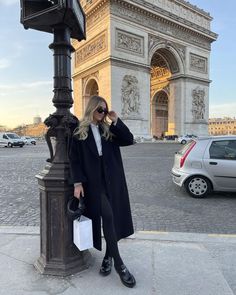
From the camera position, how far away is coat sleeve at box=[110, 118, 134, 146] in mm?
3162

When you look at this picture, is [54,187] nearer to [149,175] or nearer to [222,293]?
[222,293]

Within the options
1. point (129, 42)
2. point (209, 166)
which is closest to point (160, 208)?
point (209, 166)

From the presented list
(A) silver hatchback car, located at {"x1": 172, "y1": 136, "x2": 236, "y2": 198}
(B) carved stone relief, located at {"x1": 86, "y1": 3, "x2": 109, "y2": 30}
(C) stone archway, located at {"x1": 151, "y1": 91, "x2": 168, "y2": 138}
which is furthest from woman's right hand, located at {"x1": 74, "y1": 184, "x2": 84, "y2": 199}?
(C) stone archway, located at {"x1": 151, "y1": 91, "x2": 168, "y2": 138}

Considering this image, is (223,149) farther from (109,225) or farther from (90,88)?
(90,88)

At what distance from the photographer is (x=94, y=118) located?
3.17 meters

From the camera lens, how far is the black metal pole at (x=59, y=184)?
3.18 meters

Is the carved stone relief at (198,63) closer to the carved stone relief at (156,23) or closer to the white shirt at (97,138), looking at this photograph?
the carved stone relief at (156,23)

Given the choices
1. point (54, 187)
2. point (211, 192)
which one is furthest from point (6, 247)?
point (211, 192)

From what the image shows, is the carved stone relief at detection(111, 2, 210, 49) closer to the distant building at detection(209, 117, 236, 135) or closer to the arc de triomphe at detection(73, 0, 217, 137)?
the arc de triomphe at detection(73, 0, 217, 137)

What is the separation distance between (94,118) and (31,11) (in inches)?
51.4

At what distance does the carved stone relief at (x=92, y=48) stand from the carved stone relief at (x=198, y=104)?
47.3 feet

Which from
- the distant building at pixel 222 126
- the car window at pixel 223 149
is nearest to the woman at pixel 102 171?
the car window at pixel 223 149

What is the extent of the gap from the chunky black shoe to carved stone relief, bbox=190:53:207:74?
42682mm

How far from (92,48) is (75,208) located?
120ft
